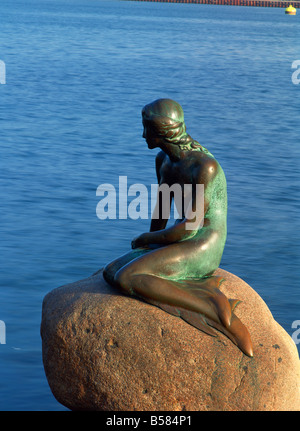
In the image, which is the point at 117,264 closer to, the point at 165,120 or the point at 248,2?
the point at 165,120

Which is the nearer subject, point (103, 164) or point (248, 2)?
point (103, 164)

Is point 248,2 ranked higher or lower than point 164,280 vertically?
lower

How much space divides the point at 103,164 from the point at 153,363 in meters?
7.21

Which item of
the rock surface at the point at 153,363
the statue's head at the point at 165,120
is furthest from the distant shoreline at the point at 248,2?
the rock surface at the point at 153,363

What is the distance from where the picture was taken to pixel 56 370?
511cm

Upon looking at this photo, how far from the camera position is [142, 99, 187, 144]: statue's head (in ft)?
16.8

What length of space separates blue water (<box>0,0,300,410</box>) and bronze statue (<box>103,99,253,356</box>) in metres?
1.23

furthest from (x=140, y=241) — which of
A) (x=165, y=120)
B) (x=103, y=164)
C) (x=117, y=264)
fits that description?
(x=103, y=164)

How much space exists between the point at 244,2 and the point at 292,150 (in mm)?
86758

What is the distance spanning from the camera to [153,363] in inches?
191

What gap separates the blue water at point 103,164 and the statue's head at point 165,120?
2.03 m

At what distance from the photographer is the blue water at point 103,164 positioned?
737 cm

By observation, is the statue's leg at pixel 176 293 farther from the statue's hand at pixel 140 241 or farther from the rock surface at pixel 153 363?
the statue's hand at pixel 140 241
